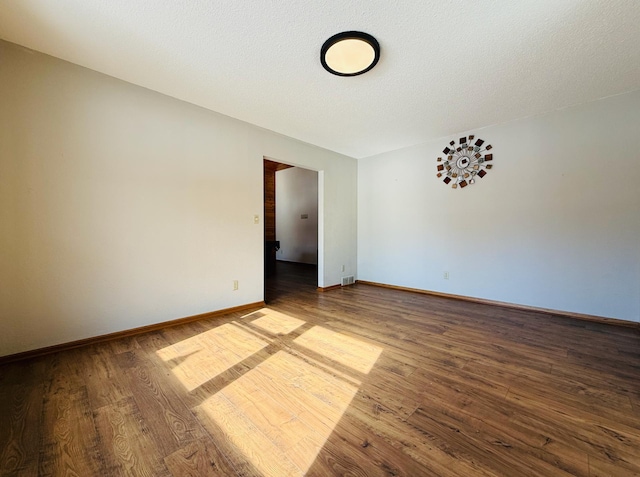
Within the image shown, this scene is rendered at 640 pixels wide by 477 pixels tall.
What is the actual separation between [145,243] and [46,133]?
1132 mm

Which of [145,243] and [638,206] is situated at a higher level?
[638,206]

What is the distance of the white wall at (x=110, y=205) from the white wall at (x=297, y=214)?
3980 millimetres

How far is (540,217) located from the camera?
124 inches

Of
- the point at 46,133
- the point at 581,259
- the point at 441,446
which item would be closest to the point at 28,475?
the point at 441,446

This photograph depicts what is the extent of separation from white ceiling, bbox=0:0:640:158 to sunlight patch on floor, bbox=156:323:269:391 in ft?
7.98

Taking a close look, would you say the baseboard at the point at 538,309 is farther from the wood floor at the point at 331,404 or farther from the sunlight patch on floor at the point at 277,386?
the sunlight patch on floor at the point at 277,386

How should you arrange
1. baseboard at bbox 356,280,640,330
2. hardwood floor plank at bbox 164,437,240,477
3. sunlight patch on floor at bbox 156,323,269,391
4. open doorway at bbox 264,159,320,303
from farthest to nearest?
1. open doorway at bbox 264,159,320,303
2. baseboard at bbox 356,280,640,330
3. sunlight patch on floor at bbox 156,323,269,391
4. hardwood floor plank at bbox 164,437,240,477

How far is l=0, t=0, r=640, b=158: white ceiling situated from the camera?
5.32 feet

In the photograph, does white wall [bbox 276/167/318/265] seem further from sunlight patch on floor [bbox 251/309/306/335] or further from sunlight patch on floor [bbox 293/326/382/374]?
sunlight patch on floor [bbox 293/326/382/374]

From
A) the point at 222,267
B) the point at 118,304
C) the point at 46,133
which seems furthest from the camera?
the point at 222,267

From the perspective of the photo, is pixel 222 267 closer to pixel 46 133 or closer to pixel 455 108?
pixel 46 133

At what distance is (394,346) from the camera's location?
222 centimetres

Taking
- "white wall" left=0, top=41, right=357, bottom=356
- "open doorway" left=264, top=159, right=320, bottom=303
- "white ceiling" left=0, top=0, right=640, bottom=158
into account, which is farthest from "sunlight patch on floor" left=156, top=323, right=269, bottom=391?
"open doorway" left=264, top=159, right=320, bottom=303

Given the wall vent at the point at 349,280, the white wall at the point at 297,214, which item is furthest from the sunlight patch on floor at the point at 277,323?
the white wall at the point at 297,214
